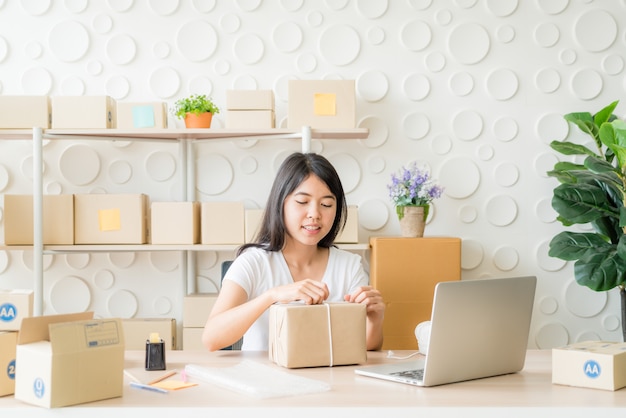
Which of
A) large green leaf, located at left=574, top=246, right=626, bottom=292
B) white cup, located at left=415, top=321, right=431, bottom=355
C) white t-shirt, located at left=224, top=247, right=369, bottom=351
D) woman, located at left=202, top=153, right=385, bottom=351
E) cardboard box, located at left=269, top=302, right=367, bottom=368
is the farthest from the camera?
large green leaf, located at left=574, top=246, right=626, bottom=292

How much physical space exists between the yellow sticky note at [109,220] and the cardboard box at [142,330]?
1.43 ft

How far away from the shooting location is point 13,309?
143 centimetres

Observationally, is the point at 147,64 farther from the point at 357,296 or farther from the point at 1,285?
the point at 357,296

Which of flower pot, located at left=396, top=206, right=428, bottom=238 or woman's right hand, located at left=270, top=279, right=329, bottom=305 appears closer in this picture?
woman's right hand, located at left=270, top=279, right=329, bottom=305

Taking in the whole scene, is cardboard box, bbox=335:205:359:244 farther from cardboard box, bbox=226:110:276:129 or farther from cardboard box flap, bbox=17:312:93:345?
cardboard box flap, bbox=17:312:93:345

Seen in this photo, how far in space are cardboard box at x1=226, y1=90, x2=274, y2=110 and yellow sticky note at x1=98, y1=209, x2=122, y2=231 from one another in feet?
2.33

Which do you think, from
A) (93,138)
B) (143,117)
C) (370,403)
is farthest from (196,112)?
(370,403)

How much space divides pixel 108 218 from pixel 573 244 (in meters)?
2.14

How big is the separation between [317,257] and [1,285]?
2.04m

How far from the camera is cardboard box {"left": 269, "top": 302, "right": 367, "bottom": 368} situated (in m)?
1.62

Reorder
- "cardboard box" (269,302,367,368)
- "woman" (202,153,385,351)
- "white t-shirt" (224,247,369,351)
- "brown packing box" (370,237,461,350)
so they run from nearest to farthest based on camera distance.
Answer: "cardboard box" (269,302,367,368), "woman" (202,153,385,351), "white t-shirt" (224,247,369,351), "brown packing box" (370,237,461,350)

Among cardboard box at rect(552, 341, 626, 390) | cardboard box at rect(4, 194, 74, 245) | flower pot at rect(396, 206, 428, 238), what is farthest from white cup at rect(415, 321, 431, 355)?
cardboard box at rect(4, 194, 74, 245)

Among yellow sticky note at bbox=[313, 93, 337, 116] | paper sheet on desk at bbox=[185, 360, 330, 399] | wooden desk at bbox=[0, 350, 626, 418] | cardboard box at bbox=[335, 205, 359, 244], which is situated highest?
yellow sticky note at bbox=[313, 93, 337, 116]

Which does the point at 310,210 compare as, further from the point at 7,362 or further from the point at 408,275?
the point at 408,275
